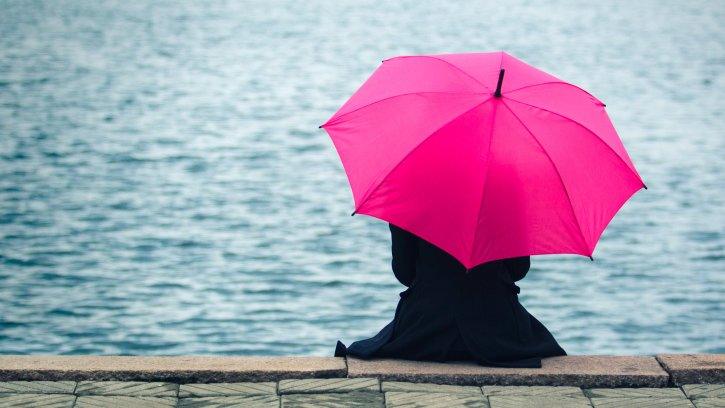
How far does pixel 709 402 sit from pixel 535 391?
26.9 inches

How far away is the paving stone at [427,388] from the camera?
4.77 m

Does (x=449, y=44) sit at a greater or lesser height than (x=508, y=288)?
greater

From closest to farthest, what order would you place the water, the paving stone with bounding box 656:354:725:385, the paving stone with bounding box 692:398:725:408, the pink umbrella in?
1. the pink umbrella
2. the paving stone with bounding box 692:398:725:408
3. the paving stone with bounding box 656:354:725:385
4. the water

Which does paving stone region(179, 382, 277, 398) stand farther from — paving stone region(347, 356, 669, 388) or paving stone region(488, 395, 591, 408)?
paving stone region(488, 395, 591, 408)

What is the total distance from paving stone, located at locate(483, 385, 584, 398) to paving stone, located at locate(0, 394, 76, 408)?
164 cm

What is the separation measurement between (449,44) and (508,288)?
70.5 ft

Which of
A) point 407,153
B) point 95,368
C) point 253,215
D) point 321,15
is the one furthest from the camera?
point 321,15

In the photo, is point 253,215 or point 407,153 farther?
point 253,215

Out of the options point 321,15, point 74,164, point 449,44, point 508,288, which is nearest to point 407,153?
point 508,288

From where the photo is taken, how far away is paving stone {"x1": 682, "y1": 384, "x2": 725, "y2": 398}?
4.80 metres

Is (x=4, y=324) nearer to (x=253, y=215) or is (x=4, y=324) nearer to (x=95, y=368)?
(x=253, y=215)

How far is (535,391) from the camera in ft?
15.8

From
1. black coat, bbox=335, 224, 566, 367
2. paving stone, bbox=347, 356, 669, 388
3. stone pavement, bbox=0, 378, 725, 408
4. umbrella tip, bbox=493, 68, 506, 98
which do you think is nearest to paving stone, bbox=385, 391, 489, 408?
stone pavement, bbox=0, 378, 725, 408

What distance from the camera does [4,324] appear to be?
10391mm
